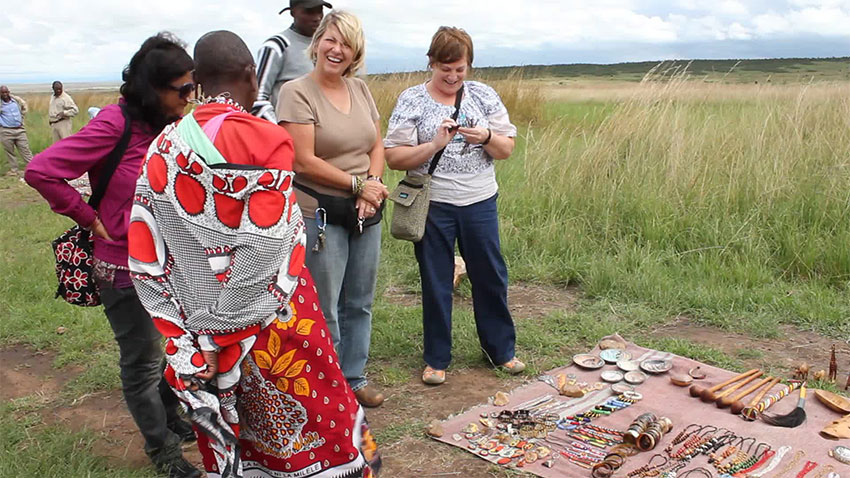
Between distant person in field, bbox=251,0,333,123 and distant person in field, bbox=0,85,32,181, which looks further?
distant person in field, bbox=0,85,32,181

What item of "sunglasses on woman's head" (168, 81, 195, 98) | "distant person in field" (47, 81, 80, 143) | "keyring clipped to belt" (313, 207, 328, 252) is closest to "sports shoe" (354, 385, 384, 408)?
"keyring clipped to belt" (313, 207, 328, 252)

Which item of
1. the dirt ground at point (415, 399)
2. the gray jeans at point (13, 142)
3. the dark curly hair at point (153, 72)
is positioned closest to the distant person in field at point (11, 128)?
the gray jeans at point (13, 142)

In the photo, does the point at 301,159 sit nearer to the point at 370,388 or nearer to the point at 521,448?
the point at 370,388

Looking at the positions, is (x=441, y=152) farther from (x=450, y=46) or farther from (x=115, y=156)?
(x=115, y=156)

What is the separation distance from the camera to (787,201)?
5965 mm

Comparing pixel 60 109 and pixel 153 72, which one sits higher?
pixel 153 72

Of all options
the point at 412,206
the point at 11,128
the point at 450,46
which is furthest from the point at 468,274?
the point at 11,128

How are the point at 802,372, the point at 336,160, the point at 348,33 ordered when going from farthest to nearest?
the point at 802,372 → the point at 336,160 → the point at 348,33

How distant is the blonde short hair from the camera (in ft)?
9.56

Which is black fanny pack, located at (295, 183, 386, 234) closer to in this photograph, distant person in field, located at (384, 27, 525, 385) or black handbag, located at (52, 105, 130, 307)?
distant person in field, located at (384, 27, 525, 385)

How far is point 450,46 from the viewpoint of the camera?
335cm

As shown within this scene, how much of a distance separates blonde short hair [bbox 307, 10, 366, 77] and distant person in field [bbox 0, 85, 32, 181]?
11182 millimetres

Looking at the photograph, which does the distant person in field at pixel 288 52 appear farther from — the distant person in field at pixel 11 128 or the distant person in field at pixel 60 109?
the distant person in field at pixel 60 109

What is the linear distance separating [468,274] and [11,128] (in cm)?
1134
